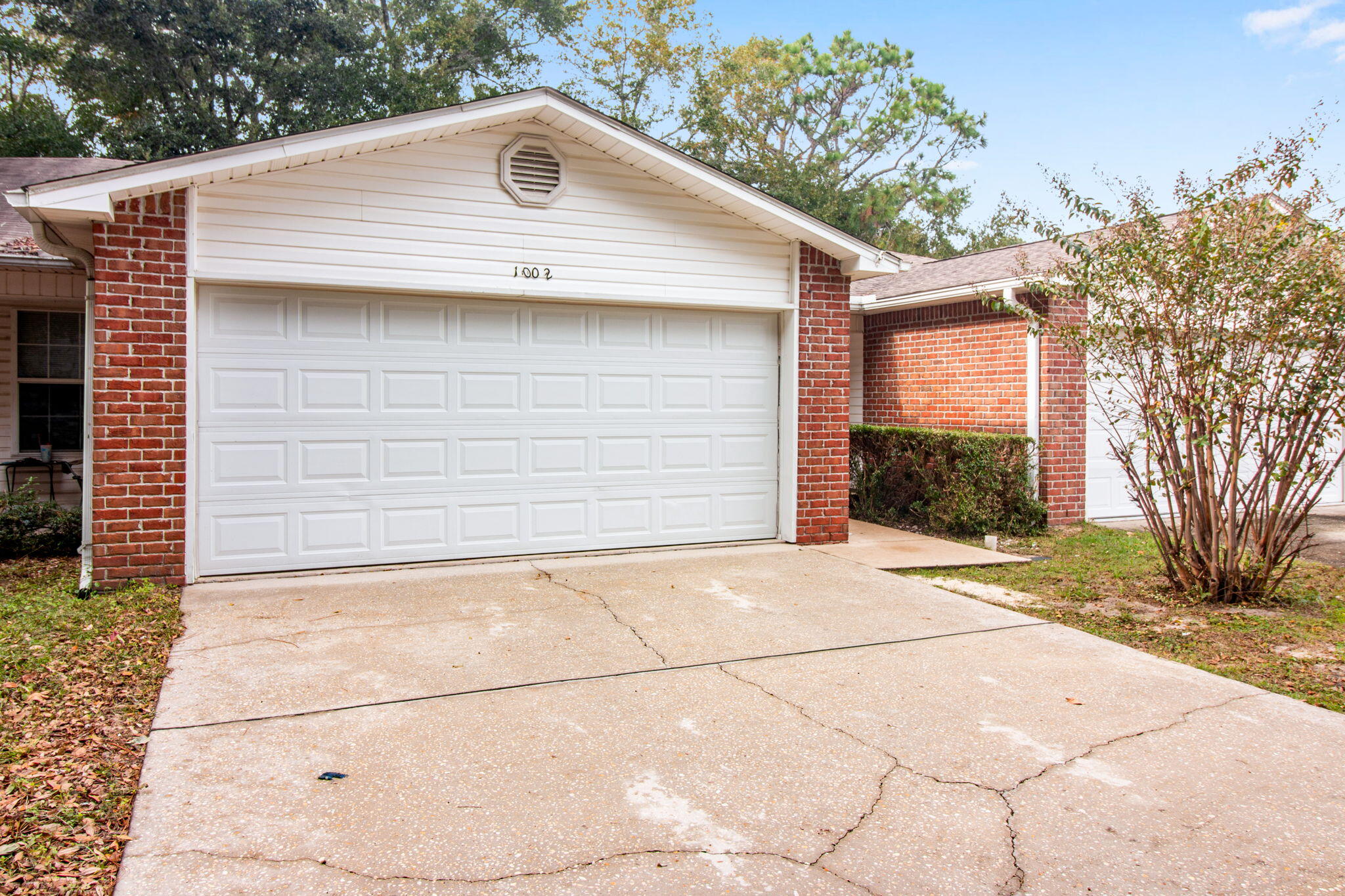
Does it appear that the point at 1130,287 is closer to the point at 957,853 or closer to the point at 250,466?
the point at 957,853

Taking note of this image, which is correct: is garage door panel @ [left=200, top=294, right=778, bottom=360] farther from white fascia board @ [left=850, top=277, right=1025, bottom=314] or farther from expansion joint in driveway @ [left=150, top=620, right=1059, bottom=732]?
expansion joint in driveway @ [left=150, top=620, right=1059, bottom=732]

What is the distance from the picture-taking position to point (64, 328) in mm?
9531

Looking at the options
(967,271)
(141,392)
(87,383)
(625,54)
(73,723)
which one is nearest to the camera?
(73,723)

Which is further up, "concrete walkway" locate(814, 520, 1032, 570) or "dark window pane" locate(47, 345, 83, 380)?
"dark window pane" locate(47, 345, 83, 380)

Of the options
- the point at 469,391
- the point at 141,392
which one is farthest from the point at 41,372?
the point at 469,391

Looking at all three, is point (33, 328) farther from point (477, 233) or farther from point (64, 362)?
point (477, 233)

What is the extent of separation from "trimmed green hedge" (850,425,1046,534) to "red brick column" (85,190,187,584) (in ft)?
25.1

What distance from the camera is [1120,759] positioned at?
3580mm

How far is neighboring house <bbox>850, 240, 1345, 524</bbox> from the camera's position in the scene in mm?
10055

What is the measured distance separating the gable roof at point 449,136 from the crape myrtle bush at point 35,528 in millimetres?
3410

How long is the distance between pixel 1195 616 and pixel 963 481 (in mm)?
3559

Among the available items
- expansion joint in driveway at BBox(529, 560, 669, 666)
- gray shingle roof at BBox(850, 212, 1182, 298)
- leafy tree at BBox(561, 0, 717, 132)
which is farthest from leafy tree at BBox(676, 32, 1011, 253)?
expansion joint in driveway at BBox(529, 560, 669, 666)

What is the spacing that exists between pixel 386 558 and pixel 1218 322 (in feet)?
22.3

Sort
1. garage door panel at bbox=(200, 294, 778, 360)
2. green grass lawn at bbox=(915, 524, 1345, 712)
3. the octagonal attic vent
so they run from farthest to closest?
1. the octagonal attic vent
2. garage door panel at bbox=(200, 294, 778, 360)
3. green grass lawn at bbox=(915, 524, 1345, 712)
